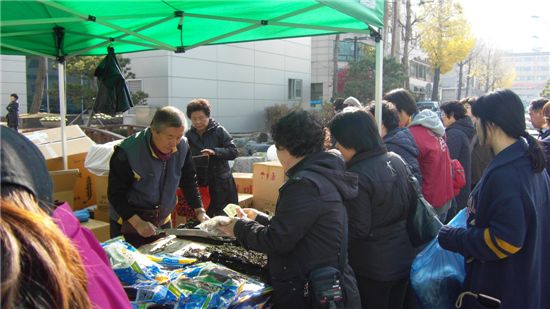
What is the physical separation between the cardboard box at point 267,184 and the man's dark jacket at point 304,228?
2.64 metres

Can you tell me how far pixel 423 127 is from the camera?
3.46 meters

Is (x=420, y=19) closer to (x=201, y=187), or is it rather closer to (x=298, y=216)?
(x=201, y=187)

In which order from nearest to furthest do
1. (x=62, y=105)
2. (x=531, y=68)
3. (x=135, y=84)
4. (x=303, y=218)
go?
(x=303, y=218), (x=62, y=105), (x=135, y=84), (x=531, y=68)

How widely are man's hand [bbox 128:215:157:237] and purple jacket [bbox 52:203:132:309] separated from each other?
1.70m

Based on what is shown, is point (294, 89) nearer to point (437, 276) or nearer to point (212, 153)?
point (212, 153)

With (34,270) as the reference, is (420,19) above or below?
above

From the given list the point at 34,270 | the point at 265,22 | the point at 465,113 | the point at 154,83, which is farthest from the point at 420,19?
the point at 34,270

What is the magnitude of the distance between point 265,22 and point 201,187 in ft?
6.01

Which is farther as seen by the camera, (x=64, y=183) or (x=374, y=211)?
(x=64, y=183)

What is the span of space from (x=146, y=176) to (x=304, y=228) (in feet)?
4.43

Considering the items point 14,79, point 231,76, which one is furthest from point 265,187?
point 14,79

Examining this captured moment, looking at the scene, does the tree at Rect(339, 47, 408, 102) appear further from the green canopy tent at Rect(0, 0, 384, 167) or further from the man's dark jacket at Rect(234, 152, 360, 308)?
the man's dark jacket at Rect(234, 152, 360, 308)

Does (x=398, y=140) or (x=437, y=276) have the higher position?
(x=398, y=140)

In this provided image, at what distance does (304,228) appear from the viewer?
71.2 inches
